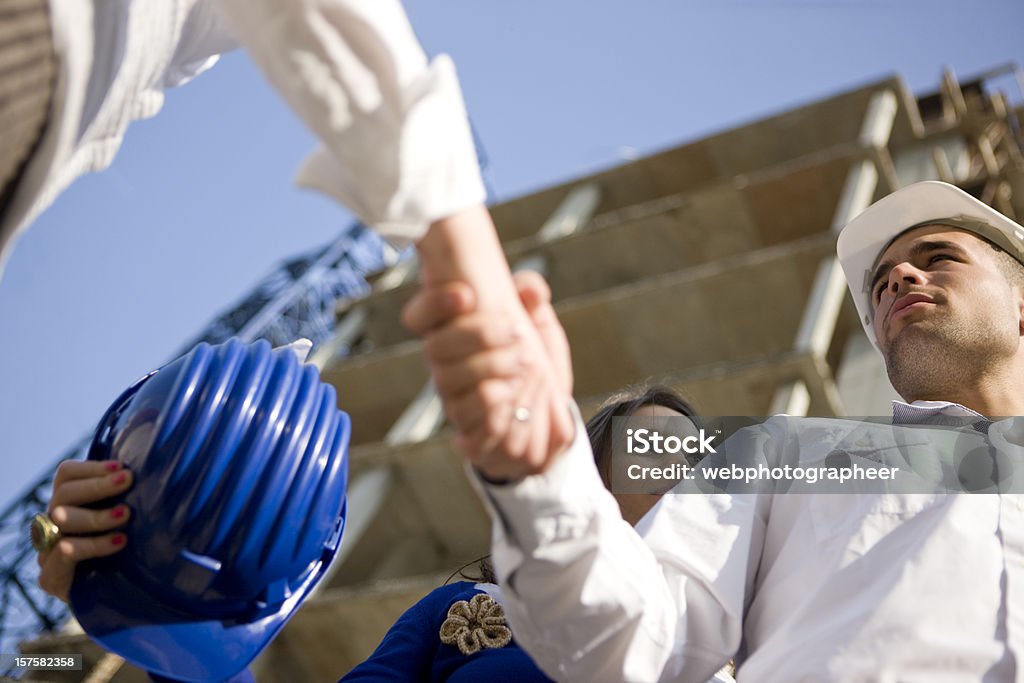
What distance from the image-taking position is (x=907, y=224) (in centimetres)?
321

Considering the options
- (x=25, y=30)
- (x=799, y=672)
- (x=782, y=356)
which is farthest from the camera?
(x=782, y=356)

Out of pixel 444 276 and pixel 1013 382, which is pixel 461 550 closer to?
pixel 1013 382

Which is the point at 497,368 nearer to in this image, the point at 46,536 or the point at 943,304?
the point at 46,536

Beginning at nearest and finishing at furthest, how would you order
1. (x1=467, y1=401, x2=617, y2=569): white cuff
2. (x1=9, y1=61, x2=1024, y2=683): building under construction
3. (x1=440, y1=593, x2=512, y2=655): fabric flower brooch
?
(x1=467, y1=401, x2=617, y2=569): white cuff < (x1=440, y1=593, x2=512, y2=655): fabric flower brooch < (x1=9, y1=61, x2=1024, y2=683): building under construction

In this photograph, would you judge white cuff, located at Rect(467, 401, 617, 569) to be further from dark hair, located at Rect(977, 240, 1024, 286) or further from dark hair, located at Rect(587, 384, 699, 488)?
dark hair, located at Rect(977, 240, 1024, 286)

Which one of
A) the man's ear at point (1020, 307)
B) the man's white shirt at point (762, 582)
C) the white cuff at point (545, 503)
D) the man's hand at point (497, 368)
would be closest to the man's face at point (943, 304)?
the man's ear at point (1020, 307)

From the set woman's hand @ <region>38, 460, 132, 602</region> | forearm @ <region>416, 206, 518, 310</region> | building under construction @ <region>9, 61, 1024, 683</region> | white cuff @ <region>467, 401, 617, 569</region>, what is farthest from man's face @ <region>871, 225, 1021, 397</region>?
building under construction @ <region>9, 61, 1024, 683</region>

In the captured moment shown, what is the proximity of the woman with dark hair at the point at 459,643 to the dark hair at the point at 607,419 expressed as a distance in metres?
0.04

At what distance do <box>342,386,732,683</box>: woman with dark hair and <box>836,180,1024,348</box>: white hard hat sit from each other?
38.6 inches

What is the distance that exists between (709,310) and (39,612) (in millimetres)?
12130

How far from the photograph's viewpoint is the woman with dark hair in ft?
8.43

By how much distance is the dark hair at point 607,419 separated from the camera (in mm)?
3117

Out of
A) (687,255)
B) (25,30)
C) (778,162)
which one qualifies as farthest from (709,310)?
(25,30)

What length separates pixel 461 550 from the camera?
13.5 meters
